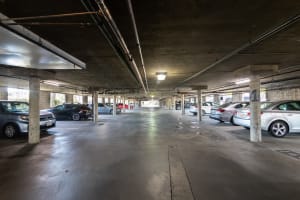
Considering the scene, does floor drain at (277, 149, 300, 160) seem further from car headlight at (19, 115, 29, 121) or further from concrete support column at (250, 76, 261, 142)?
car headlight at (19, 115, 29, 121)

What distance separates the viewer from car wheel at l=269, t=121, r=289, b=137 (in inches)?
279

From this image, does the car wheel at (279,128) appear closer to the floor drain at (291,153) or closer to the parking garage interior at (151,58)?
the parking garage interior at (151,58)

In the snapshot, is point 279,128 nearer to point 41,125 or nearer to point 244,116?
point 244,116

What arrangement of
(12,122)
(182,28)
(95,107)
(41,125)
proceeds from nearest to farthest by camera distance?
1. (182,28)
2. (12,122)
3. (41,125)
4. (95,107)

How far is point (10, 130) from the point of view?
23.4ft

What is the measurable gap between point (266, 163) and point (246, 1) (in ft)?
11.5

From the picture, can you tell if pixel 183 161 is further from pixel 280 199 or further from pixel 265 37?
pixel 265 37

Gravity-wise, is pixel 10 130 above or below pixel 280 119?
below

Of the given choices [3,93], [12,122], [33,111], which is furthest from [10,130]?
[3,93]

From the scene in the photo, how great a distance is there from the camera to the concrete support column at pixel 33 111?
6.24 m

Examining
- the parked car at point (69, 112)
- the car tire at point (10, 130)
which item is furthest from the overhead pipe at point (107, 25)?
the parked car at point (69, 112)

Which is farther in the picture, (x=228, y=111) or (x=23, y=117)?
(x=228, y=111)

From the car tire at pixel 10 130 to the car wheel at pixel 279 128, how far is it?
10085mm

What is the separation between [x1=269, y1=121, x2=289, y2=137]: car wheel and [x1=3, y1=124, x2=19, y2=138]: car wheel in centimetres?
1010
